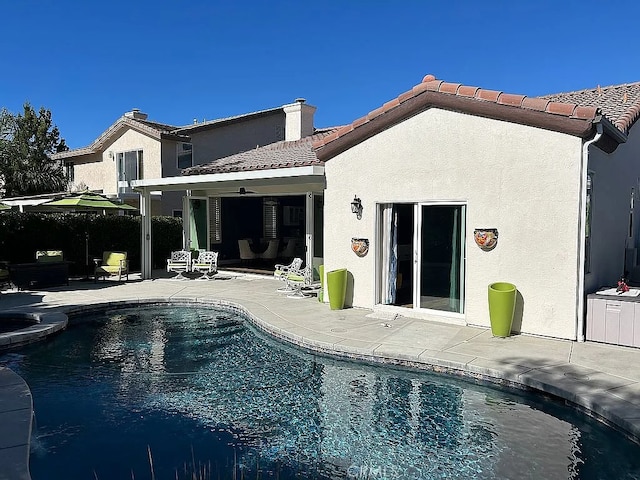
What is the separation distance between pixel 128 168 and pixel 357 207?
78.4ft

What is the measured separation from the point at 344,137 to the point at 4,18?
1654 centimetres

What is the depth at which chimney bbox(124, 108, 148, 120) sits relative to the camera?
104 feet

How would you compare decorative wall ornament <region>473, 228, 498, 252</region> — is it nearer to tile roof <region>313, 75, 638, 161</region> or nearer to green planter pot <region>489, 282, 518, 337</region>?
green planter pot <region>489, 282, 518, 337</region>

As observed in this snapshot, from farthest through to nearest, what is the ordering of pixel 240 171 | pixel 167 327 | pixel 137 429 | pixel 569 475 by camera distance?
pixel 240 171, pixel 167 327, pixel 137 429, pixel 569 475

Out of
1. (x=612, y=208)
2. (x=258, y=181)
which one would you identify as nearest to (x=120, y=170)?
(x=258, y=181)

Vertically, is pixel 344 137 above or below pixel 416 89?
below

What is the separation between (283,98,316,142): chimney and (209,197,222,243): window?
467 centimetres

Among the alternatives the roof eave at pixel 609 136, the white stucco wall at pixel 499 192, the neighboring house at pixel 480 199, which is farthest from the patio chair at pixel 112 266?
the roof eave at pixel 609 136

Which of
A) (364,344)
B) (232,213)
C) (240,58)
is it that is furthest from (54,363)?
(240,58)

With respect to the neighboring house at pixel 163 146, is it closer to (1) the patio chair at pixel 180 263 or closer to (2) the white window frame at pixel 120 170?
(2) the white window frame at pixel 120 170

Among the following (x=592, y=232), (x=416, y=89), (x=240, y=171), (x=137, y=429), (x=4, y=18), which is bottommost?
(x=137, y=429)

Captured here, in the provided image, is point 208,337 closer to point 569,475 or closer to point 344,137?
point 344,137

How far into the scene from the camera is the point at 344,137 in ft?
39.1

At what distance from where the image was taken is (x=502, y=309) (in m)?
9.11
